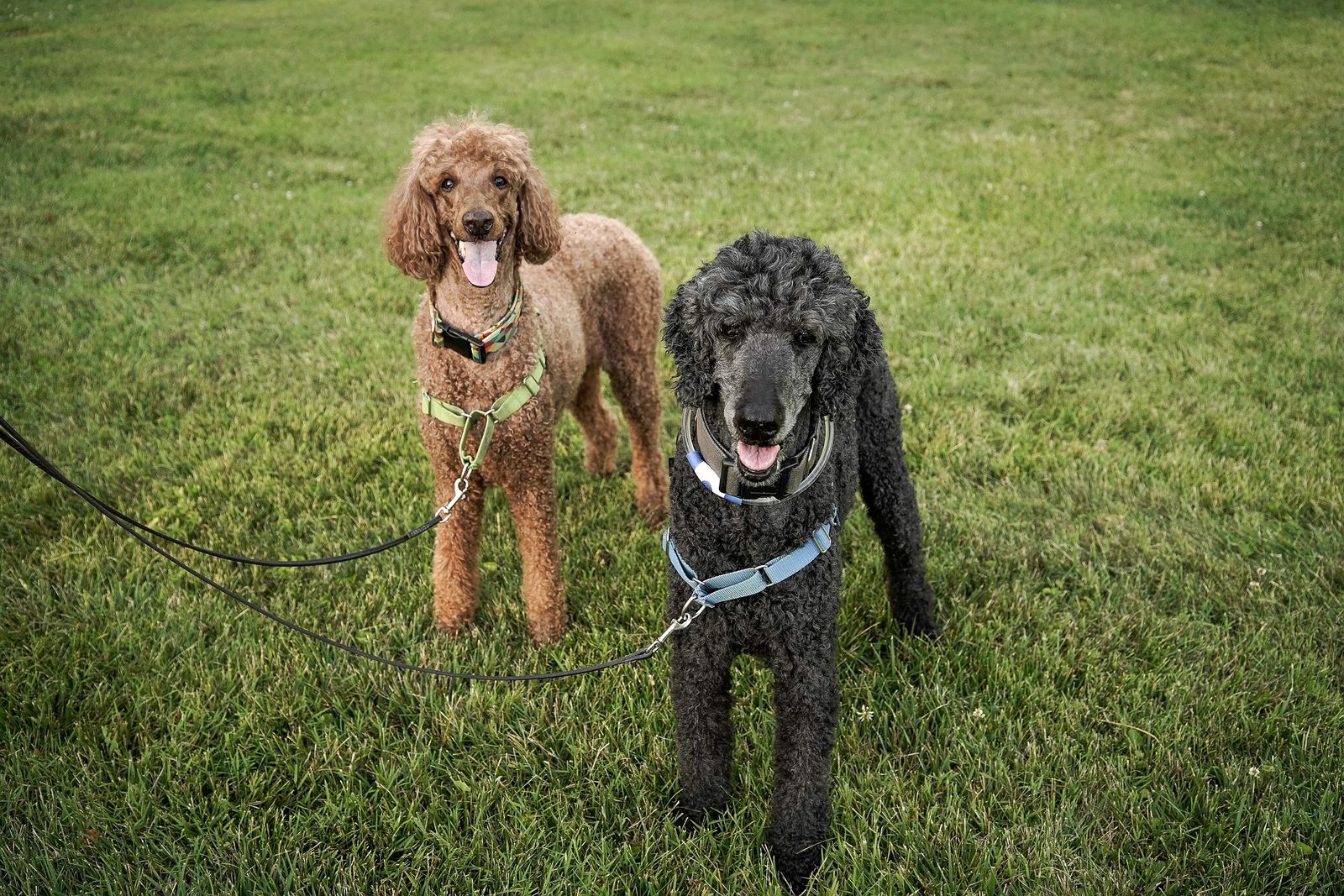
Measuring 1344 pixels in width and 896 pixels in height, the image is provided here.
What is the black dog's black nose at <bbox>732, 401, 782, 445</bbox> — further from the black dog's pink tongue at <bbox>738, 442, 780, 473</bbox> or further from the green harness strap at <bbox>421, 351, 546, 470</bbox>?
the green harness strap at <bbox>421, 351, 546, 470</bbox>

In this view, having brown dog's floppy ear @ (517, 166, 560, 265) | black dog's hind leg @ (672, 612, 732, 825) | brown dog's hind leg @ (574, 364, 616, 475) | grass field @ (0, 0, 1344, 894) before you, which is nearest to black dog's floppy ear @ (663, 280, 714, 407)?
black dog's hind leg @ (672, 612, 732, 825)

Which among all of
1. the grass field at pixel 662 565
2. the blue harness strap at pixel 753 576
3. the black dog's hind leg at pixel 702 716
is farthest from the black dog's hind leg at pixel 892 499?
the black dog's hind leg at pixel 702 716

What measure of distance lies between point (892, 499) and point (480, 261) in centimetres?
181

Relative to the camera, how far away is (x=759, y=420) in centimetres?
204

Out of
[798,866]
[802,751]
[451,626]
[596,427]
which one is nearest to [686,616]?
[802,751]

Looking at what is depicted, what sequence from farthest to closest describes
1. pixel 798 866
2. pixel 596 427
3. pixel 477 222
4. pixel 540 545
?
1. pixel 596 427
2. pixel 540 545
3. pixel 477 222
4. pixel 798 866

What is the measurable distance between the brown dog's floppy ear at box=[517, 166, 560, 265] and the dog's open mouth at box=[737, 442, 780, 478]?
1450 mm

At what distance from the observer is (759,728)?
3.04 m

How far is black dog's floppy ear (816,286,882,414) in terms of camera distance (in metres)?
2.29

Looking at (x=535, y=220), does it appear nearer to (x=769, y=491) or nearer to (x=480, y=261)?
(x=480, y=261)

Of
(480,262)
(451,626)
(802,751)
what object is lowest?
(451,626)

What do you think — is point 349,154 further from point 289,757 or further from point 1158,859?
point 1158,859

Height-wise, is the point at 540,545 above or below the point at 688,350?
below

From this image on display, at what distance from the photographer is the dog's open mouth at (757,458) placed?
216 cm
